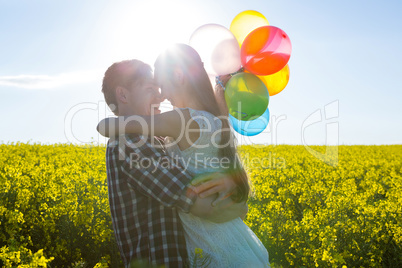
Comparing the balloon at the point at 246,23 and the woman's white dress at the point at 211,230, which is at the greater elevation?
the balloon at the point at 246,23

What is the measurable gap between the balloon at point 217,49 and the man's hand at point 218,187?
993 millimetres

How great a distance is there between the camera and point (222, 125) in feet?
6.76

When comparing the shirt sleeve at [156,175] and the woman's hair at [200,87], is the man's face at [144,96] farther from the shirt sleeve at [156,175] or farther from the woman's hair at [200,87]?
the shirt sleeve at [156,175]

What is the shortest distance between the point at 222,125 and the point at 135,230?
31.6 inches

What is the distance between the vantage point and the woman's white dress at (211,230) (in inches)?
73.2

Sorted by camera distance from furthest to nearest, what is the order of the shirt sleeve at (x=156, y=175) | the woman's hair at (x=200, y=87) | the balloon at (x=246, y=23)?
the balloon at (x=246, y=23)
the woman's hair at (x=200, y=87)
the shirt sleeve at (x=156, y=175)

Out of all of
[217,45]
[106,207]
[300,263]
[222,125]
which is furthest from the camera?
[106,207]

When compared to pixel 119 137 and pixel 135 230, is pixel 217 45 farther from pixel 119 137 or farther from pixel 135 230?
pixel 135 230

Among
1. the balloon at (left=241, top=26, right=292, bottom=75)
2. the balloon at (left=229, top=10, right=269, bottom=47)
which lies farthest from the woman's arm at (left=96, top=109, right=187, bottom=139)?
the balloon at (left=229, top=10, right=269, bottom=47)

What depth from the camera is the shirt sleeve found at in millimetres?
1703

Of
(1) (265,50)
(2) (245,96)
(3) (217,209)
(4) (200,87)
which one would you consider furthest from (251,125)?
(3) (217,209)

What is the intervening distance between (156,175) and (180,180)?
0.41 ft

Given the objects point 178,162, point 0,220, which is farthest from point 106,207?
point 178,162

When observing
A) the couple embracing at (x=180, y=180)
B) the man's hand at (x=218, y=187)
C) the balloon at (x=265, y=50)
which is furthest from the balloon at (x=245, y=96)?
the man's hand at (x=218, y=187)
